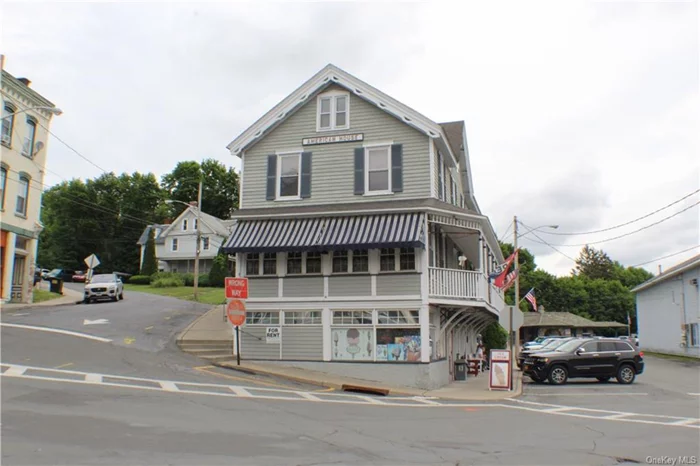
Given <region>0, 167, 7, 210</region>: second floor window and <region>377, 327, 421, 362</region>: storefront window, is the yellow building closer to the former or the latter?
<region>0, 167, 7, 210</region>: second floor window

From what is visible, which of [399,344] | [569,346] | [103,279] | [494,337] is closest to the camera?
[399,344]

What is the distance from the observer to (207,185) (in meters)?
82.4

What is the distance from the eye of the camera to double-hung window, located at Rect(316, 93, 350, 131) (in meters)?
22.8

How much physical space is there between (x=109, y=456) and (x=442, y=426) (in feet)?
21.7

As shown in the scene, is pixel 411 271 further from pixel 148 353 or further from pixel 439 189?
pixel 148 353

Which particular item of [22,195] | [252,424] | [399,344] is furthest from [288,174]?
[22,195]

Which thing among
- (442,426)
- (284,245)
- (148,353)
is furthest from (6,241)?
(442,426)

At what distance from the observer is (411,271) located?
68.1 feet

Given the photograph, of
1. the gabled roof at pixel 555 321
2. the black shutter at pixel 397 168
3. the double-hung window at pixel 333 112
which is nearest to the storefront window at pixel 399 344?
the black shutter at pixel 397 168

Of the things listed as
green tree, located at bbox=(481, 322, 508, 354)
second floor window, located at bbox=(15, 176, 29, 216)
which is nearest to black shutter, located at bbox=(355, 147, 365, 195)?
second floor window, located at bbox=(15, 176, 29, 216)

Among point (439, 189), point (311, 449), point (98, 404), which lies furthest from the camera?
point (439, 189)

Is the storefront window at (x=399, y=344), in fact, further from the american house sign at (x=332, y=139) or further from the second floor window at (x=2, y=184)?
the second floor window at (x=2, y=184)

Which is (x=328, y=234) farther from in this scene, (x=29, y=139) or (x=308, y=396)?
(x=29, y=139)

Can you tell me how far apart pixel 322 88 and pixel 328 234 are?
5.66 meters
